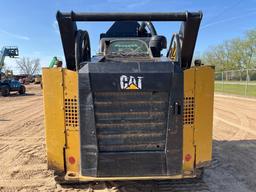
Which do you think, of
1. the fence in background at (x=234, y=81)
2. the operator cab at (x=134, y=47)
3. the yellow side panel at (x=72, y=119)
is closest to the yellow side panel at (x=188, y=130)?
the operator cab at (x=134, y=47)

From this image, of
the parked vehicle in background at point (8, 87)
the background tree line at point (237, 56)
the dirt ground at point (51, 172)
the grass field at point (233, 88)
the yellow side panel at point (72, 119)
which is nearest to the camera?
the yellow side panel at point (72, 119)

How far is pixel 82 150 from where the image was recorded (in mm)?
3951

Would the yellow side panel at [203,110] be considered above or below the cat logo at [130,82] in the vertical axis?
below

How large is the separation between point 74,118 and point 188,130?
152 centimetres

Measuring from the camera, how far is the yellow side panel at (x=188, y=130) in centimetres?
407

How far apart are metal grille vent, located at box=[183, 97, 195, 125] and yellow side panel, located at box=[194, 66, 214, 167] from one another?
2.2 inches

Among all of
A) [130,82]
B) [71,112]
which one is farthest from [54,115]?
[130,82]

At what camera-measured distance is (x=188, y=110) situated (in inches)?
164

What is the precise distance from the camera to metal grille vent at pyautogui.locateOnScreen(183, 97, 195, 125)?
4.13 m

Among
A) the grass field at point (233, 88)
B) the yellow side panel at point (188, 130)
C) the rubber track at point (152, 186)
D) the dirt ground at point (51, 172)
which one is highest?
the yellow side panel at point (188, 130)

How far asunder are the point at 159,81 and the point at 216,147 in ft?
13.9

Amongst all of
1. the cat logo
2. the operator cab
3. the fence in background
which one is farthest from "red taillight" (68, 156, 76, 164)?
the fence in background

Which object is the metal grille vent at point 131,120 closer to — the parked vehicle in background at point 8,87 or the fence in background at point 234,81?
the fence in background at point 234,81

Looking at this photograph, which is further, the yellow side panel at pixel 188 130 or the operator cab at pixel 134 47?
the operator cab at pixel 134 47
